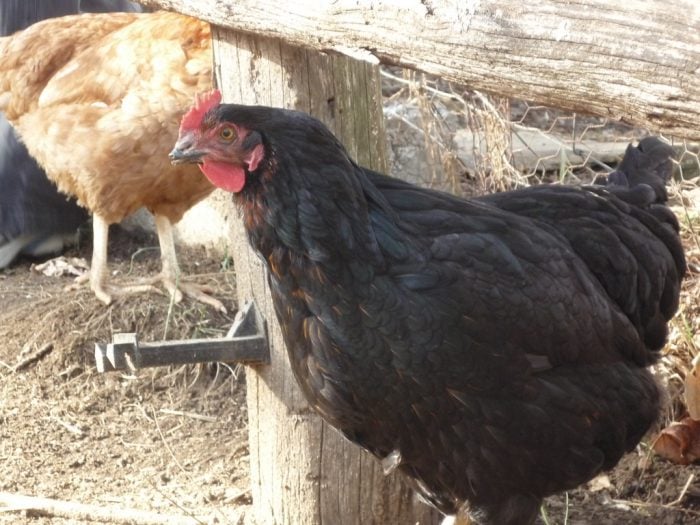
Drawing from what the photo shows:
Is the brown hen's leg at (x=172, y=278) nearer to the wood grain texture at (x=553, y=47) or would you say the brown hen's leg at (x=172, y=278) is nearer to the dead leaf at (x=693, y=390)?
the dead leaf at (x=693, y=390)

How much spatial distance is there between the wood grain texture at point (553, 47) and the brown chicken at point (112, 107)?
1967mm

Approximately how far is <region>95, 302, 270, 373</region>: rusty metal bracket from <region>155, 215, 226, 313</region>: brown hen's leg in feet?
5.39

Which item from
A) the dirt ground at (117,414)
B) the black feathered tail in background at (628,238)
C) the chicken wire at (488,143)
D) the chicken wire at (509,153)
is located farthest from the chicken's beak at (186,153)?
the chicken wire at (488,143)

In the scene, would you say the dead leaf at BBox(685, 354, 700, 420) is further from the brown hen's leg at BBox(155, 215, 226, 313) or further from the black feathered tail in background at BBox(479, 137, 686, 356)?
the brown hen's leg at BBox(155, 215, 226, 313)

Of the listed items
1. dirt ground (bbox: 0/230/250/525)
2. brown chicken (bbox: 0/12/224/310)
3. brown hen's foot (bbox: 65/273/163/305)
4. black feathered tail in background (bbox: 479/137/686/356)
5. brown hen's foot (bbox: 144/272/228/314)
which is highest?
black feathered tail in background (bbox: 479/137/686/356)

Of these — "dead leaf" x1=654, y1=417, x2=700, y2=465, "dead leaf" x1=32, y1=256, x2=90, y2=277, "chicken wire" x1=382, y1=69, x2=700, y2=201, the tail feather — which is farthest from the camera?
"dead leaf" x1=32, y1=256, x2=90, y2=277

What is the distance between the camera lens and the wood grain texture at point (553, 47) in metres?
2.03

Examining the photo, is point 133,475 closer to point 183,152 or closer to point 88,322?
point 88,322

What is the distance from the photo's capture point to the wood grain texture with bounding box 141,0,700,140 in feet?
6.65

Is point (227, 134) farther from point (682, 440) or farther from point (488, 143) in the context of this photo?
point (488, 143)

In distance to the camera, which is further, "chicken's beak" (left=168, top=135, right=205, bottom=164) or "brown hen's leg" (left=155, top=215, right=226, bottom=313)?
"brown hen's leg" (left=155, top=215, right=226, bottom=313)

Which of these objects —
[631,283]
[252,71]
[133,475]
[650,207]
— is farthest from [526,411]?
[133,475]

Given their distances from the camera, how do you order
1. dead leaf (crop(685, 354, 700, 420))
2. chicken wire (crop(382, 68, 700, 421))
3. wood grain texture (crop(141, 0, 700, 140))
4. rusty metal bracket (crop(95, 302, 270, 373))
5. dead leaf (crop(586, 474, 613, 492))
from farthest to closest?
chicken wire (crop(382, 68, 700, 421)) → dead leaf (crop(586, 474, 613, 492)) → dead leaf (crop(685, 354, 700, 420)) → rusty metal bracket (crop(95, 302, 270, 373)) → wood grain texture (crop(141, 0, 700, 140))

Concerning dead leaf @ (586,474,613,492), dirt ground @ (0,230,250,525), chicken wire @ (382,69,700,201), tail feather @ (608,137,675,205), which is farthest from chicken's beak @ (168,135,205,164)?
chicken wire @ (382,69,700,201)
